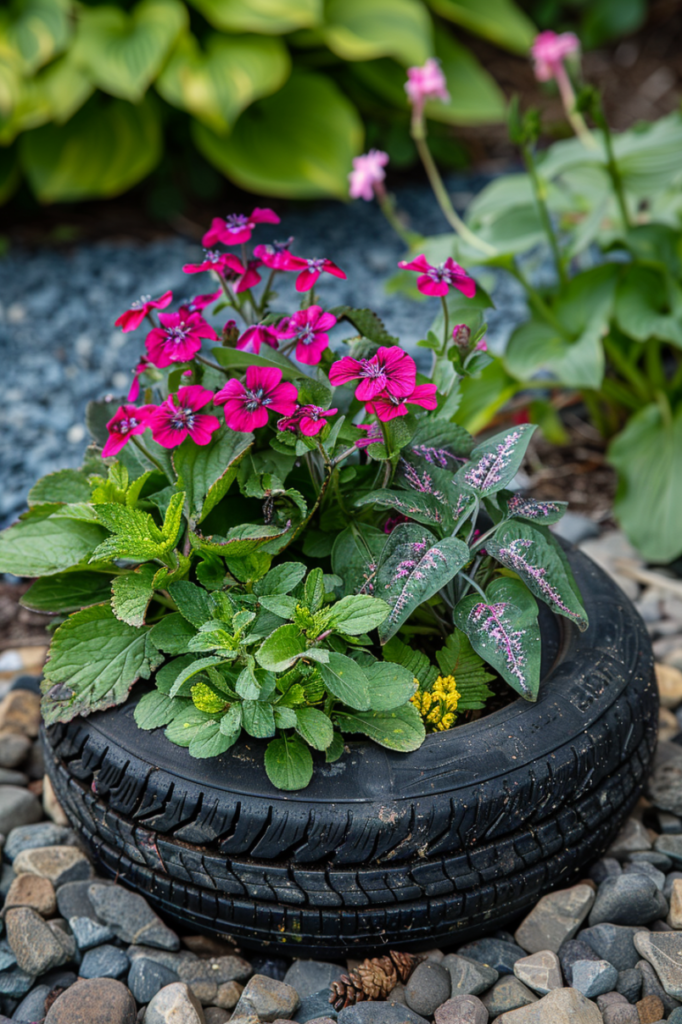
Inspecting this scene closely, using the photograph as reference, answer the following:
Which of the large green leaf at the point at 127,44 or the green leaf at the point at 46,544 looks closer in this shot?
the green leaf at the point at 46,544

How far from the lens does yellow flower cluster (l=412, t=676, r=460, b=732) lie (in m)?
1.26

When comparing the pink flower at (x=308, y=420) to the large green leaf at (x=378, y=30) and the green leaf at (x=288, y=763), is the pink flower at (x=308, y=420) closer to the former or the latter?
the green leaf at (x=288, y=763)

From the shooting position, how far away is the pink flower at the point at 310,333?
1272mm

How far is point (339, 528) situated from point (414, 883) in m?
Answer: 0.54

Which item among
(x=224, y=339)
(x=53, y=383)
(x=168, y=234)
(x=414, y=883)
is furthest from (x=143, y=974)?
(x=168, y=234)

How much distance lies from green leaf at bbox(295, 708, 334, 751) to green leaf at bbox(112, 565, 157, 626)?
0.26m

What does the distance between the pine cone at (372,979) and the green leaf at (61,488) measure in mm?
847

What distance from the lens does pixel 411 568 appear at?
1214mm

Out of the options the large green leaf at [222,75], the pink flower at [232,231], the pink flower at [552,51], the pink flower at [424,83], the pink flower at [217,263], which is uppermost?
the large green leaf at [222,75]

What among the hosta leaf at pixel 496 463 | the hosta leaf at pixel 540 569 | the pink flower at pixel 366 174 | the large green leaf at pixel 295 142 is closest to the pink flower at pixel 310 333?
the hosta leaf at pixel 496 463

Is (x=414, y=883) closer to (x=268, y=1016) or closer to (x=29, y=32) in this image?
(x=268, y=1016)

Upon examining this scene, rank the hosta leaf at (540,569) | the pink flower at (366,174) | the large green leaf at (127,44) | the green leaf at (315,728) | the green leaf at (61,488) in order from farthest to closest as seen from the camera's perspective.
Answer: the large green leaf at (127,44) → the pink flower at (366,174) → the green leaf at (61,488) → the hosta leaf at (540,569) → the green leaf at (315,728)

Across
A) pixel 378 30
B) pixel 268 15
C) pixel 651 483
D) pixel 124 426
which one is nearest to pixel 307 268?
pixel 124 426

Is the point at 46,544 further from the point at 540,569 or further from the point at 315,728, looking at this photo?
the point at 540,569
